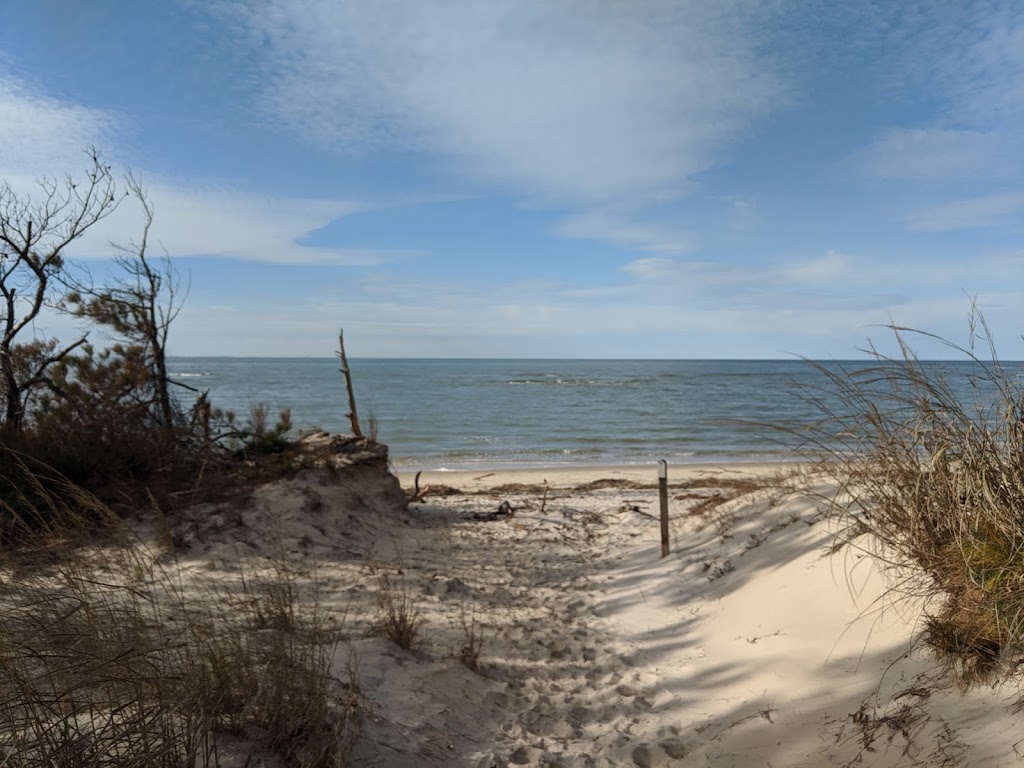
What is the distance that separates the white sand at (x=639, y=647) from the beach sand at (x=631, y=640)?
0.02m

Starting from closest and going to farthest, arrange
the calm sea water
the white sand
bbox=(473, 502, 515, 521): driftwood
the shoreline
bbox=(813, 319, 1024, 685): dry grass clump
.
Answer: bbox=(813, 319, 1024, 685): dry grass clump < the white sand < bbox=(473, 502, 515, 521): driftwood < the shoreline < the calm sea water

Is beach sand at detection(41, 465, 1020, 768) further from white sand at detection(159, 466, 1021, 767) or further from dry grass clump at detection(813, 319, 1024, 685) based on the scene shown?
dry grass clump at detection(813, 319, 1024, 685)

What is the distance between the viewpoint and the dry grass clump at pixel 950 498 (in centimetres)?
317

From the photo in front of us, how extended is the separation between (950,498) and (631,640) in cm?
274

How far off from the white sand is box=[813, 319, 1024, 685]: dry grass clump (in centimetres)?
24

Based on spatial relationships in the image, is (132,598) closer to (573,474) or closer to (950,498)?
(950,498)

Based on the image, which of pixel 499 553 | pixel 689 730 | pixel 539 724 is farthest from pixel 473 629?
pixel 499 553

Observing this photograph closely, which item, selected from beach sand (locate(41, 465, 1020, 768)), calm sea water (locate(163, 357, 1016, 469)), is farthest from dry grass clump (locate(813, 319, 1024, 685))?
calm sea water (locate(163, 357, 1016, 469))

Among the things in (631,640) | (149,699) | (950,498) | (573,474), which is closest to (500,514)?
(631,640)

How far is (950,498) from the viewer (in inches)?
151

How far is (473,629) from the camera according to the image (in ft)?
16.8

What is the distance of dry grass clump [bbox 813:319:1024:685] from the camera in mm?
3170

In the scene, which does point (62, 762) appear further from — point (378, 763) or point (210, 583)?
point (210, 583)

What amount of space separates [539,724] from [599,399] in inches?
1480
